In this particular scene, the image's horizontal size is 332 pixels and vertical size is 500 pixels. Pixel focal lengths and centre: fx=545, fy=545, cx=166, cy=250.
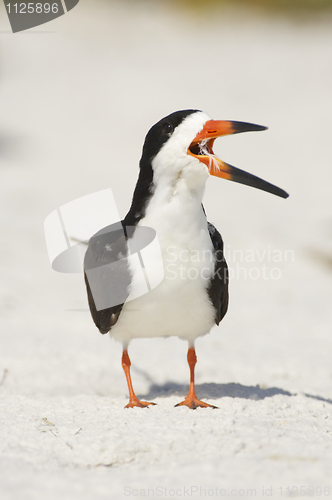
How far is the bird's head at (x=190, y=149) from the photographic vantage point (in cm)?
339

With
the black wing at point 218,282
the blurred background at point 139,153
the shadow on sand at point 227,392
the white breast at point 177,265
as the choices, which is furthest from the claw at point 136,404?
the blurred background at point 139,153

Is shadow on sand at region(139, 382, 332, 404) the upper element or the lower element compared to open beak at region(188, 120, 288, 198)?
lower

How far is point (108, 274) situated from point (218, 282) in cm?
78

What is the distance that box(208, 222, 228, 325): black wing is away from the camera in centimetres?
380

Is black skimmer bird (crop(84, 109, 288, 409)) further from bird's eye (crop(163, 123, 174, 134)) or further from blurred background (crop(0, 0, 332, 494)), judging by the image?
blurred background (crop(0, 0, 332, 494))

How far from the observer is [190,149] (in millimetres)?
3516

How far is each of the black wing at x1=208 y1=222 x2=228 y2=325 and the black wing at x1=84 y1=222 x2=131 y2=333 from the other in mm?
626

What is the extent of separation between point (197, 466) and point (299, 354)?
358 cm

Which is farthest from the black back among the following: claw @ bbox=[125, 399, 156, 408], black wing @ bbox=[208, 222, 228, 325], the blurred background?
the blurred background

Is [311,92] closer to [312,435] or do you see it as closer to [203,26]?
[203,26]

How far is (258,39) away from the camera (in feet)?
77.5

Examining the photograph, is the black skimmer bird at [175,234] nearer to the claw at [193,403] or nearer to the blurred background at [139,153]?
the claw at [193,403]

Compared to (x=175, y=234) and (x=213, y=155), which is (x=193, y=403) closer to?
(x=175, y=234)

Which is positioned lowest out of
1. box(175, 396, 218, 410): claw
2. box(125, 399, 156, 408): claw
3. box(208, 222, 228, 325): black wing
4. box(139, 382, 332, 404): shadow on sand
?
box(139, 382, 332, 404): shadow on sand
